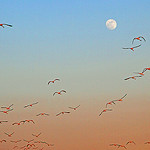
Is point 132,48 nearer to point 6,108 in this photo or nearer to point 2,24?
point 2,24

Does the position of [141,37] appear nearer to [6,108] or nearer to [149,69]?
[149,69]

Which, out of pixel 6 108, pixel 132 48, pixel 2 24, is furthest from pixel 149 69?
pixel 6 108

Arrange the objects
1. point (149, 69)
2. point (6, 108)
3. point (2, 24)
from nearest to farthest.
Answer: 1. point (2, 24)
2. point (149, 69)
3. point (6, 108)

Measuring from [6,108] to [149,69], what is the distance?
27.5 meters

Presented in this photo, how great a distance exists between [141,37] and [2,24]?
21.4m

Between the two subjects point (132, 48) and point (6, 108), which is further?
point (6, 108)

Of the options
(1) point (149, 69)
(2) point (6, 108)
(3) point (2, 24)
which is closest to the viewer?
(3) point (2, 24)

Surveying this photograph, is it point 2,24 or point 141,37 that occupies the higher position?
point 141,37

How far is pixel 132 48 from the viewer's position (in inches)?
2140

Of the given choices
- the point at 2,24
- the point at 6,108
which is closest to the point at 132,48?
the point at 2,24

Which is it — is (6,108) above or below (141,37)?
below

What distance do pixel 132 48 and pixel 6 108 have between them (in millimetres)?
25781

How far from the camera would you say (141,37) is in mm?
53281

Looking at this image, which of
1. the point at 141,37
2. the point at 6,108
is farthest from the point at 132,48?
the point at 6,108
